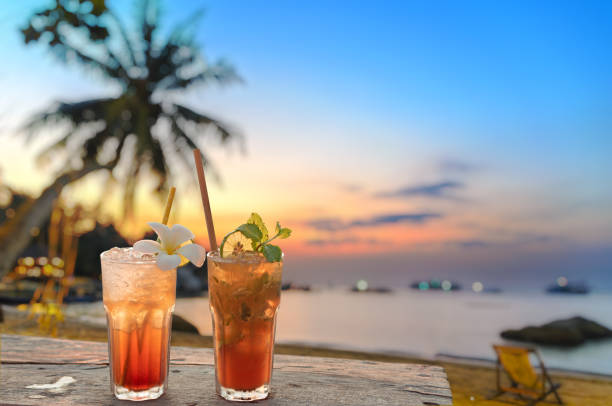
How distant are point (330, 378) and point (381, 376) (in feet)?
0.58

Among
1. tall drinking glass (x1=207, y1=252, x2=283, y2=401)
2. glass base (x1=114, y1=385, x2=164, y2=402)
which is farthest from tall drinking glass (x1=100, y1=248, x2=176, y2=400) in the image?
tall drinking glass (x1=207, y1=252, x2=283, y2=401)

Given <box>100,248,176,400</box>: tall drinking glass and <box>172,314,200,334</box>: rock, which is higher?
<box>100,248,176,400</box>: tall drinking glass

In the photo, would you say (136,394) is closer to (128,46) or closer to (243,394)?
(243,394)

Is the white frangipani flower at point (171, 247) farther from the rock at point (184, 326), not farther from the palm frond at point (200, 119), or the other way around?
the palm frond at point (200, 119)

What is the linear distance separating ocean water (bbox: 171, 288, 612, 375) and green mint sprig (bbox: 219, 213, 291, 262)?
8085 mm

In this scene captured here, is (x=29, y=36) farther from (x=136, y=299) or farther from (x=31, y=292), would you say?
(x=31, y=292)

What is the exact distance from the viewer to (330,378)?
1566 mm

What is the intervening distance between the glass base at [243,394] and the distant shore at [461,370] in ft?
24.8

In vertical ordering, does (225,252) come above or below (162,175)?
below

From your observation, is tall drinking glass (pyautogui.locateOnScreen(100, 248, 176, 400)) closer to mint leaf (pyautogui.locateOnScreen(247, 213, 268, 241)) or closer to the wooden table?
the wooden table

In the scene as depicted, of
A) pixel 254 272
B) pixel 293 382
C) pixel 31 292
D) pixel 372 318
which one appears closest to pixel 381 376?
pixel 293 382

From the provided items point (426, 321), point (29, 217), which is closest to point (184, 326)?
point (29, 217)

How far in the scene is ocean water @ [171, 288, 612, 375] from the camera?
15.7 meters

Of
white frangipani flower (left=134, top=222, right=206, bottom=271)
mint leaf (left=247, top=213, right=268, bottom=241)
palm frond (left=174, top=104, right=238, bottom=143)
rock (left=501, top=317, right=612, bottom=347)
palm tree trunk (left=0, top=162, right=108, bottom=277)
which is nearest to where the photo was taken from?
white frangipani flower (left=134, top=222, right=206, bottom=271)
